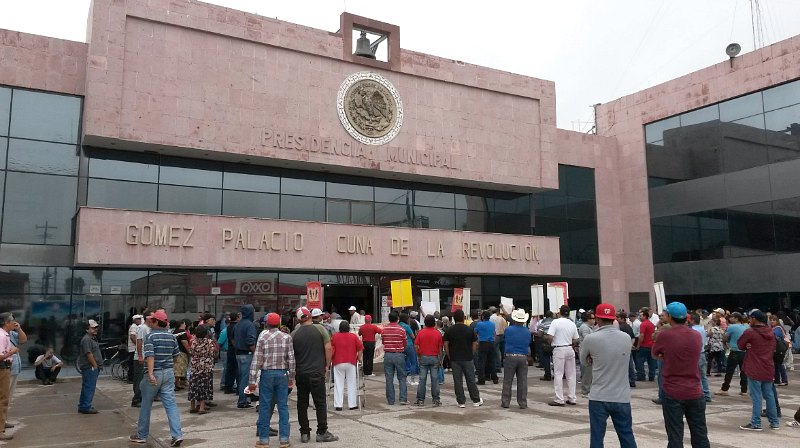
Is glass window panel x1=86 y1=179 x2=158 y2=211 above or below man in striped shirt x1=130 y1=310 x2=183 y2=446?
above

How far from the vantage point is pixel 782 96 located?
25.8 m

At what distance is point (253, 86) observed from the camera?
22188 millimetres

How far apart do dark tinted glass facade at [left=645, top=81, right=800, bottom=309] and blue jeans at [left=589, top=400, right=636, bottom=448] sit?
2337cm

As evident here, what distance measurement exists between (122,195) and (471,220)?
14.8 m

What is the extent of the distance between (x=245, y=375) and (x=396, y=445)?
521 cm

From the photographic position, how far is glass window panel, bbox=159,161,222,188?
21.7 meters

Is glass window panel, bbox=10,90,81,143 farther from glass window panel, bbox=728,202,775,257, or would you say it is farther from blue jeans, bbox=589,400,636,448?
glass window panel, bbox=728,202,775,257

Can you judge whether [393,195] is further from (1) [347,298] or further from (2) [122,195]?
Result: (2) [122,195]

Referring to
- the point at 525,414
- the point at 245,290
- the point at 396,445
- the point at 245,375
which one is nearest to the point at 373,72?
the point at 245,290

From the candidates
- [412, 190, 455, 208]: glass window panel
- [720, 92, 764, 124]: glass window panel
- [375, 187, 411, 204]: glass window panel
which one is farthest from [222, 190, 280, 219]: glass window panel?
[720, 92, 764, 124]: glass window panel

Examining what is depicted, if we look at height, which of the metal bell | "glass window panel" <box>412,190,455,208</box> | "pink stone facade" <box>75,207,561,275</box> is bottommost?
"pink stone facade" <box>75,207,561,275</box>

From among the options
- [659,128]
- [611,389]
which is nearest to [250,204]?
[611,389]

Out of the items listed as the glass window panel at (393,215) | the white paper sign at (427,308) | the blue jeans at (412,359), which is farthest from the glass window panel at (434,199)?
the blue jeans at (412,359)

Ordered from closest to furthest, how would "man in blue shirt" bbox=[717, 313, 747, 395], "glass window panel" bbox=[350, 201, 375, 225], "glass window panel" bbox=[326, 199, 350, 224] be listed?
1. "man in blue shirt" bbox=[717, 313, 747, 395]
2. "glass window panel" bbox=[326, 199, 350, 224]
3. "glass window panel" bbox=[350, 201, 375, 225]
